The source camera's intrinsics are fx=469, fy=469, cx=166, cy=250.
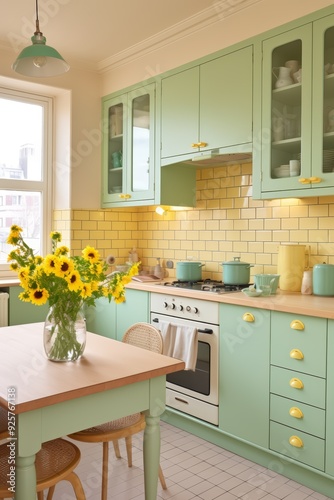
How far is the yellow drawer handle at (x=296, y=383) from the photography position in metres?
2.55

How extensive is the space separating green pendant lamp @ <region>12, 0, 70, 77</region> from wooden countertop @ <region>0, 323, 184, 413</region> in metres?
1.36

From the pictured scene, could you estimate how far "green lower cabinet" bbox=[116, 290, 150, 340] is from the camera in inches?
142

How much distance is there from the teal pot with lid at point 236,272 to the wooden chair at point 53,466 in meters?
1.74

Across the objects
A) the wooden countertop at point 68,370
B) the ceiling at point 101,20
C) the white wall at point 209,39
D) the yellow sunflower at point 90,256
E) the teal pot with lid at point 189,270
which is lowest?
the wooden countertop at point 68,370

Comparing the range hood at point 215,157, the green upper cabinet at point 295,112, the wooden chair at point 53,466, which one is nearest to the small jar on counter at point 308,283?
the green upper cabinet at point 295,112

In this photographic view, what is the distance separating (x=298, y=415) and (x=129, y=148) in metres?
2.57

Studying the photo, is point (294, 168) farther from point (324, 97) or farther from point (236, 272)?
point (236, 272)

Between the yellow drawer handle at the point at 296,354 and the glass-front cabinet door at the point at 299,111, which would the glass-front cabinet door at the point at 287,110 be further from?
the yellow drawer handle at the point at 296,354

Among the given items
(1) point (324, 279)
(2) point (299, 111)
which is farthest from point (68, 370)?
(2) point (299, 111)

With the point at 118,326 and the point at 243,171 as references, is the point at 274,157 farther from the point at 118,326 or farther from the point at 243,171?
the point at 118,326

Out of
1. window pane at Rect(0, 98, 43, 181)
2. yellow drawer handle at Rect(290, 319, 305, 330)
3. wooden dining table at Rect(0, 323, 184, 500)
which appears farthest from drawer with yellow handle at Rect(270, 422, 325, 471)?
window pane at Rect(0, 98, 43, 181)

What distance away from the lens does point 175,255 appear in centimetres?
420

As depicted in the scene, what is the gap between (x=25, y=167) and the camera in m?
4.27

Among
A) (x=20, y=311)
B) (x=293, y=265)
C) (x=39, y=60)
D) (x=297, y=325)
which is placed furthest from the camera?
(x=20, y=311)
